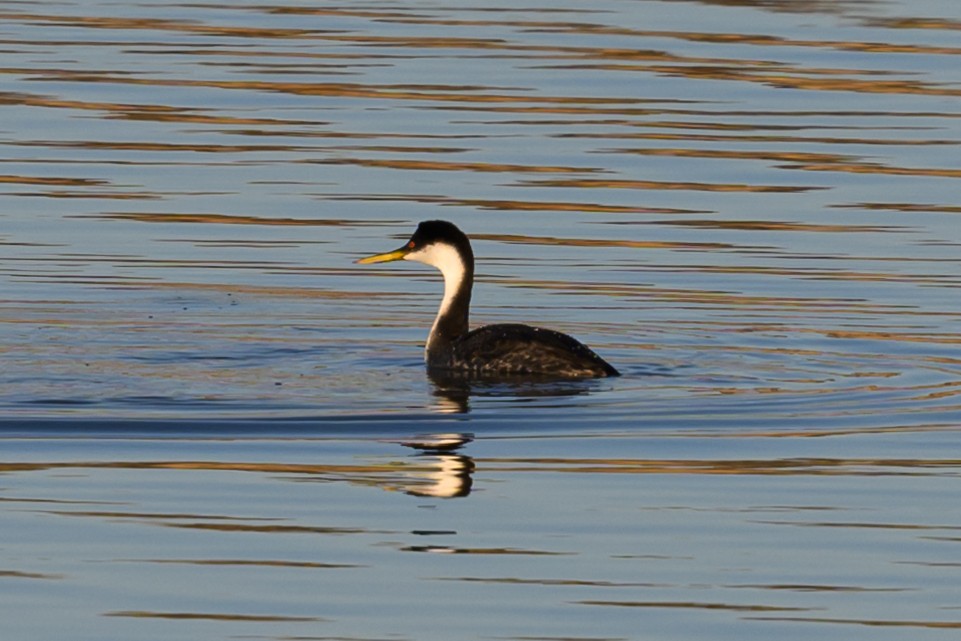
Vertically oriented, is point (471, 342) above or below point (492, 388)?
above

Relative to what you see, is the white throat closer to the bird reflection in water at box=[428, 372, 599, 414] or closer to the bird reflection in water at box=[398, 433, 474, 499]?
the bird reflection in water at box=[428, 372, 599, 414]

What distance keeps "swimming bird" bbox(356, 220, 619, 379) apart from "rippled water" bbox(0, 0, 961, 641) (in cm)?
17

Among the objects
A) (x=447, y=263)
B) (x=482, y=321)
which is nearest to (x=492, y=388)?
(x=447, y=263)

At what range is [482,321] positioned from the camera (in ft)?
57.5

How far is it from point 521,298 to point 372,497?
6433 millimetres

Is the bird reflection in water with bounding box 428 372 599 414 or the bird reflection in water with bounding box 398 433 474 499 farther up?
the bird reflection in water with bounding box 428 372 599 414

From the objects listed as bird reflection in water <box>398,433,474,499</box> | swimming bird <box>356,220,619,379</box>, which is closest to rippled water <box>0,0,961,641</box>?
bird reflection in water <box>398,433,474,499</box>

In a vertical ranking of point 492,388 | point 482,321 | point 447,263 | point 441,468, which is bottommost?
point 441,468

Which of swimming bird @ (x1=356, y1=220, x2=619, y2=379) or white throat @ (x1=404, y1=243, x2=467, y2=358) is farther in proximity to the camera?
white throat @ (x1=404, y1=243, x2=467, y2=358)

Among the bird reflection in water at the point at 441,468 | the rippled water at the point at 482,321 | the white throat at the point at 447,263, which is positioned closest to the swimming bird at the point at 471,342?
the white throat at the point at 447,263

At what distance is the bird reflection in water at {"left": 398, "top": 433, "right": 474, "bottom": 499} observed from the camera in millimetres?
11422

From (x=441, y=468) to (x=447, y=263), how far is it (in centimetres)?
419

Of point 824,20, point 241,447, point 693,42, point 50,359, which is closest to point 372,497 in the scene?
point 241,447

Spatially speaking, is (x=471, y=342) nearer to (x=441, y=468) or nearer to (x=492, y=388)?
(x=492, y=388)
